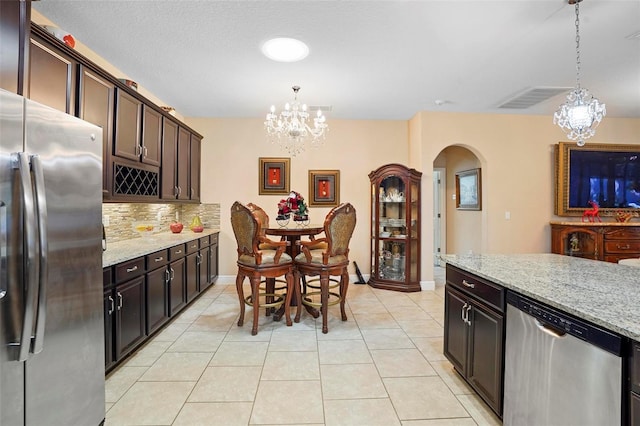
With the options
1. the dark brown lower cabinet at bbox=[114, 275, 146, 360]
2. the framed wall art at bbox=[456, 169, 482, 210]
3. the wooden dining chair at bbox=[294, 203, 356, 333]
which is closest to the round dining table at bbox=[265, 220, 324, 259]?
the wooden dining chair at bbox=[294, 203, 356, 333]

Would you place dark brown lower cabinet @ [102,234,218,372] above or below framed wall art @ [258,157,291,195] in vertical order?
below

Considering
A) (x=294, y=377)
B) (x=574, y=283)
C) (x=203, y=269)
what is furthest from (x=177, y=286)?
(x=574, y=283)

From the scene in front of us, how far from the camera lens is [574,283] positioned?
5.02 feet

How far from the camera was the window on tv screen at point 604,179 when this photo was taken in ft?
14.8

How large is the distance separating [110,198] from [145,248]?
20.2 inches

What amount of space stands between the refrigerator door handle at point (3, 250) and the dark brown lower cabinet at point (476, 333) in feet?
7.19

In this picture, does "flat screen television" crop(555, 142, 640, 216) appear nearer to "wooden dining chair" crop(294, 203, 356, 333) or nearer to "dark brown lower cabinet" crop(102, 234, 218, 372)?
"wooden dining chair" crop(294, 203, 356, 333)

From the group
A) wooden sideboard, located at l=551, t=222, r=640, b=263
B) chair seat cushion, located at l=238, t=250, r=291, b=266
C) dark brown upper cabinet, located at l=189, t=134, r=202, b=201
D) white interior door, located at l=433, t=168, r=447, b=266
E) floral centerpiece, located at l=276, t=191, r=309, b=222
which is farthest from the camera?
white interior door, located at l=433, t=168, r=447, b=266

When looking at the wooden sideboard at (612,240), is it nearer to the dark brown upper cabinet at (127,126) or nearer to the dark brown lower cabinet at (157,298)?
the dark brown lower cabinet at (157,298)

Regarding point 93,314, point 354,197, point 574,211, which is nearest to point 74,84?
point 93,314

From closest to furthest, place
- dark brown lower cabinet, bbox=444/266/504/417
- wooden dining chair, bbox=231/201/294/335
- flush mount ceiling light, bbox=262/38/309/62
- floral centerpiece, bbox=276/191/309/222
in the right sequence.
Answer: dark brown lower cabinet, bbox=444/266/504/417
flush mount ceiling light, bbox=262/38/309/62
wooden dining chair, bbox=231/201/294/335
floral centerpiece, bbox=276/191/309/222

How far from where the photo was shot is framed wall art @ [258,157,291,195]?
4867 mm

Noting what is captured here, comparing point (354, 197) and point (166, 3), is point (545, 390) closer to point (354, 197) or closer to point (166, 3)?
point (166, 3)

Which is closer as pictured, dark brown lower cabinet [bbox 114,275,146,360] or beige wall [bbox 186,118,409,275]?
dark brown lower cabinet [bbox 114,275,146,360]
